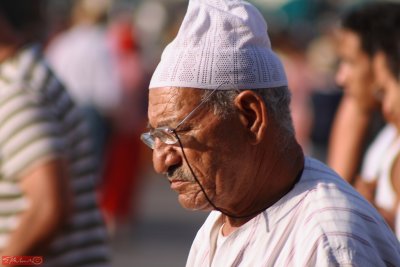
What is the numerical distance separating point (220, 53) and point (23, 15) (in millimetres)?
1746

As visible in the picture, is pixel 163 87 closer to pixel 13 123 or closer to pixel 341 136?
pixel 13 123

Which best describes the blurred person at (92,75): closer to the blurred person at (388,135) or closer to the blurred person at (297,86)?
the blurred person at (297,86)

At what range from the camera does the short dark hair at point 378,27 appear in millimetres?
4820

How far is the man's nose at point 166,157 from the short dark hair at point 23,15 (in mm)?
1552

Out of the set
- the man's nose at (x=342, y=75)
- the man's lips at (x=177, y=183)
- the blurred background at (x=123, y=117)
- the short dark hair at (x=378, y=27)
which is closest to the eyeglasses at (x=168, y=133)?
the man's lips at (x=177, y=183)

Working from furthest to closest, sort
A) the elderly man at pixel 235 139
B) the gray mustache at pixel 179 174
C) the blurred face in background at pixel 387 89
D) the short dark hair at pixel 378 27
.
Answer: the short dark hair at pixel 378 27 → the blurred face in background at pixel 387 89 → the gray mustache at pixel 179 174 → the elderly man at pixel 235 139

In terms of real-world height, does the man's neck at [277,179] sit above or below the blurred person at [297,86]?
above

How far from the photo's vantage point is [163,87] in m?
2.81

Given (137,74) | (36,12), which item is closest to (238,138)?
(36,12)

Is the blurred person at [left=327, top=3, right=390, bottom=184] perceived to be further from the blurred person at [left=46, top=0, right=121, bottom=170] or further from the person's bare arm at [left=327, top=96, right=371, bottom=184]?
the blurred person at [left=46, top=0, right=121, bottom=170]

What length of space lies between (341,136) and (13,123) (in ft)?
6.87

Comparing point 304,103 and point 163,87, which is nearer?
point 163,87

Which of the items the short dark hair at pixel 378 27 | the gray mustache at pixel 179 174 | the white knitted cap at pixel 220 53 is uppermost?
the white knitted cap at pixel 220 53

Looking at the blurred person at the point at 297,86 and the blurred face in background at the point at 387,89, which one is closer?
the blurred face in background at the point at 387,89
